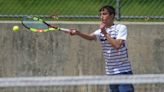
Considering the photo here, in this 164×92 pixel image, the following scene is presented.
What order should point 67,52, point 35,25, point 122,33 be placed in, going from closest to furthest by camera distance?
point 122,33
point 35,25
point 67,52

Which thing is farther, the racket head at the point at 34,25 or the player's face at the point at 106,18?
the racket head at the point at 34,25

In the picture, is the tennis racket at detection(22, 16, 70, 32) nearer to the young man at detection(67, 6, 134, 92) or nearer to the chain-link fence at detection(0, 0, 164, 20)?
the young man at detection(67, 6, 134, 92)

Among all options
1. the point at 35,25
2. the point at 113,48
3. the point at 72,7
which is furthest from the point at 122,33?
the point at 72,7

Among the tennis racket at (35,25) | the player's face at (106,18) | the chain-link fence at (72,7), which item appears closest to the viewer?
the player's face at (106,18)

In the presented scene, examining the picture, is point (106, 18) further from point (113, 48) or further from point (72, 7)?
point (72, 7)

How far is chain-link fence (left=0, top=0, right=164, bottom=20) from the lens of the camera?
8188 mm

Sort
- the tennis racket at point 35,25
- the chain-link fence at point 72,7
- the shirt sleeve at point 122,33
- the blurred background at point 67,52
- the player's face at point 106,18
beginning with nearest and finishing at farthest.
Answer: the shirt sleeve at point 122,33 → the player's face at point 106,18 → the tennis racket at point 35,25 → the blurred background at point 67,52 → the chain-link fence at point 72,7

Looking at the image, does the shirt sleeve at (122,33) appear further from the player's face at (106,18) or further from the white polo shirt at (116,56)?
the player's face at (106,18)

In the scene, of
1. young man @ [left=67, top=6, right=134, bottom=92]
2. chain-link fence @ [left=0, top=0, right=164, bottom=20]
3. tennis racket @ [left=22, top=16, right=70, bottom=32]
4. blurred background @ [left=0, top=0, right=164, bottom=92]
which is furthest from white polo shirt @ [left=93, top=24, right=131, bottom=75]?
chain-link fence @ [left=0, top=0, right=164, bottom=20]

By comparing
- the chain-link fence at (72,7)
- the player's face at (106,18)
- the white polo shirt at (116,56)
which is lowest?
the white polo shirt at (116,56)

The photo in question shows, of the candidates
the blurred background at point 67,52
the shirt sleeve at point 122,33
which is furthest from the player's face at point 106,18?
the blurred background at point 67,52

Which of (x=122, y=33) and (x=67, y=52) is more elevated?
(x=122, y=33)

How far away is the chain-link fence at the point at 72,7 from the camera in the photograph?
819 cm

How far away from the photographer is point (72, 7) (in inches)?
325
